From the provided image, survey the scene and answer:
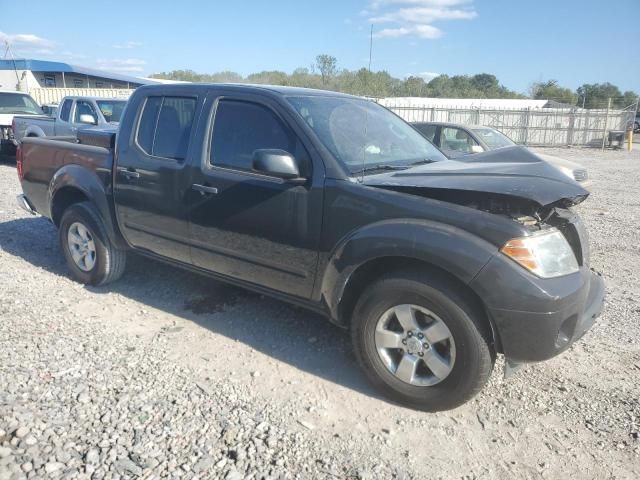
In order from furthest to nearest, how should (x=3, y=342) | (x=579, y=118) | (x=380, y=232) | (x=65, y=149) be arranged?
(x=579, y=118) → (x=65, y=149) → (x=3, y=342) → (x=380, y=232)

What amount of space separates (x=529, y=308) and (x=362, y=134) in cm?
177

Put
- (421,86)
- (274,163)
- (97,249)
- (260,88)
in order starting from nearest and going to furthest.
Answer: (274,163), (260,88), (97,249), (421,86)

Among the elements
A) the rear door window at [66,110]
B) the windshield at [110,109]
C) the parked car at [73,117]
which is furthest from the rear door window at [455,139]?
the rear door window at [66,110]

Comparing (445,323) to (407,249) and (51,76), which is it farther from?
(51,76)

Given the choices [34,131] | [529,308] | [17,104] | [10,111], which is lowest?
[529,308]

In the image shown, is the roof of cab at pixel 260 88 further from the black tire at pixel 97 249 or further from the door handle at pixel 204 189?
the black tire at pixel 97 249

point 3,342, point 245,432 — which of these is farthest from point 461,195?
point 3,342

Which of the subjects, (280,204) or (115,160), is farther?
(115,160)

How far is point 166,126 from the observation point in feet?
14.1

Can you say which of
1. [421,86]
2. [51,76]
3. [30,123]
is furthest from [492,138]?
[421,86]

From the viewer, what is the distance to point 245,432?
287 cm

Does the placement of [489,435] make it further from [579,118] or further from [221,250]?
[579,118]

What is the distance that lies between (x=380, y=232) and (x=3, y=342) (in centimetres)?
287

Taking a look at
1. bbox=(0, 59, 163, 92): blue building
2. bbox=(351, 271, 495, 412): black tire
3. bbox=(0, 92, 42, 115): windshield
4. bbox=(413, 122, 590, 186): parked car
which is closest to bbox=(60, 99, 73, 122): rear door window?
bbox=(0, 92, 42, 115): windshield
